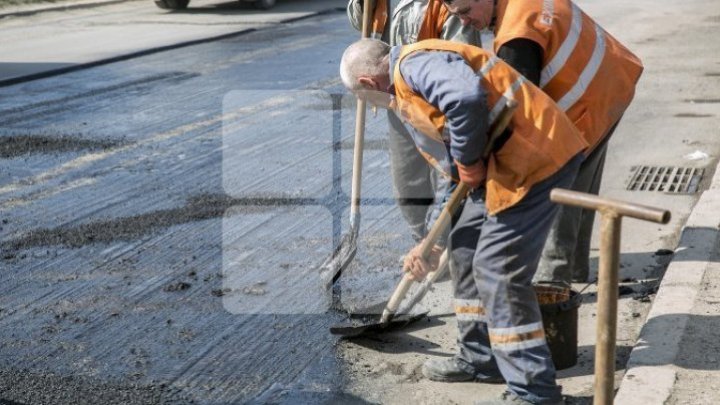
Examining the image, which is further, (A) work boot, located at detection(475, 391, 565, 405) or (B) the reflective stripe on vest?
(B) the reflective stripe on vest

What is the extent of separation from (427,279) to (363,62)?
1596 mm

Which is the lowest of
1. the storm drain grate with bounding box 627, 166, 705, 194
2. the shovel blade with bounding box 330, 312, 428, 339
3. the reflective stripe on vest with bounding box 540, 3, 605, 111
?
the storm drain grate with bounding box 627, 166, 705, 194

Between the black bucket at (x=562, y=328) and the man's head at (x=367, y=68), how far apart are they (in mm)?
1134

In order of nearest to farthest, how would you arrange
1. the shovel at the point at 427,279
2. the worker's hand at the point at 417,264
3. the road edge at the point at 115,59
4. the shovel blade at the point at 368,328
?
the shovel at the point at 427,279 < the worker's hand at the point at 417,264 < the shovel blade at the point at 368,328 < the road edge at the point at 115,59

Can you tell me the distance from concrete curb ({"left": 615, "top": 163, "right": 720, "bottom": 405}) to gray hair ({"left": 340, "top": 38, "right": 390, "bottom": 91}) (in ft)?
4.99

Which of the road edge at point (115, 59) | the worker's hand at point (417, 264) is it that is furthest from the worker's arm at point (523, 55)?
the road edge at point (115, 59)

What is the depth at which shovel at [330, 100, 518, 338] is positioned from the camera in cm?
425

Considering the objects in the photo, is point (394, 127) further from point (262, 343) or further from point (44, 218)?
point (44, 218)

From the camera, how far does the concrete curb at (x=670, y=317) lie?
4.53m

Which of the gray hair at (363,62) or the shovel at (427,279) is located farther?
the gray hair at (363,62)

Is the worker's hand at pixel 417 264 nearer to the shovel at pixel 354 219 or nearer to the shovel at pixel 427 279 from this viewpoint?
the shovel at pixel 427 279

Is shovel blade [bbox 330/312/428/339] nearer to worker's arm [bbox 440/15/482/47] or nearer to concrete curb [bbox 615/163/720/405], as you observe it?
concrete curb [bbox 615/163/720/405]

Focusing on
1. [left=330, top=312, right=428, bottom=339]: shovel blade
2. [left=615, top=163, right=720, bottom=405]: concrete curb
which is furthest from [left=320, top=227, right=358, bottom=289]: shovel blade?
[left=615, top=163, right=720, bottom=405]: concrete curb

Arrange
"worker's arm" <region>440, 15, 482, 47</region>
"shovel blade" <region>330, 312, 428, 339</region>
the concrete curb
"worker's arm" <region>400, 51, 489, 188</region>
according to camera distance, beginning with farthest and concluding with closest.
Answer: "worker's arm" <region>440, 15, 482, 47</region>
"shovel blade" <region>330, 312, 428, 339</region>
the concrete curb
"worker's arm" <region>400, 51, 489, 188</region>
